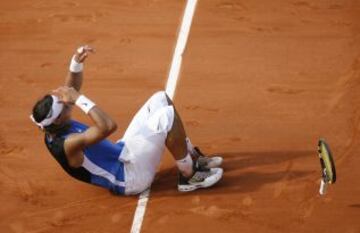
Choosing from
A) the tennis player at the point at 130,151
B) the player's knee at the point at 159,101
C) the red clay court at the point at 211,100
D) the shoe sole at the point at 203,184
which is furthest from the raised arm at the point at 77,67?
the shoe sole at the point at 203,184

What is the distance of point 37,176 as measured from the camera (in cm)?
735

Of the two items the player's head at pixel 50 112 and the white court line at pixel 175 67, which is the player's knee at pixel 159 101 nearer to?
the white court line at pixel 175 67

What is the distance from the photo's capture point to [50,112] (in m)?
6.05

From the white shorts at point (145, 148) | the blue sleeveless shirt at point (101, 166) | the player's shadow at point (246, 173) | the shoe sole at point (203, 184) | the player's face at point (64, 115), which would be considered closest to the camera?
the player's face at point (64, 115)

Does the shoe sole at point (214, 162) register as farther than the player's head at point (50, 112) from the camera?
Yes

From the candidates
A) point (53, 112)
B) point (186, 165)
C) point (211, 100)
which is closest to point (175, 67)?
point (211, 100)

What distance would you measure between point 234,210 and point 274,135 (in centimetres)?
130

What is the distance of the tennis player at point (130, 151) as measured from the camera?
6.32 metres

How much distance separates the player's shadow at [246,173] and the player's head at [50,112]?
4.68 ft

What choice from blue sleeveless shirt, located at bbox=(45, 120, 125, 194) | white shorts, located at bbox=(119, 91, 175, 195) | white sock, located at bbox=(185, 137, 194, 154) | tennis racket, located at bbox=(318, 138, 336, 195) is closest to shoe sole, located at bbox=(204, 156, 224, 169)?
white sock, located at bbox=(185, 137, 194, 154)

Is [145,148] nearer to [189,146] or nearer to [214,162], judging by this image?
[189,146]

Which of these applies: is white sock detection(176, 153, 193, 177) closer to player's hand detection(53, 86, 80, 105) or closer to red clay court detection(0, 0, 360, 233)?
red clay court detection(0, 0, 360, 233)

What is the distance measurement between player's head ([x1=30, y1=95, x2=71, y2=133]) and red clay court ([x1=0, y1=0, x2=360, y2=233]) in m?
1.16

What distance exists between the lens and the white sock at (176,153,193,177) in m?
6.75
